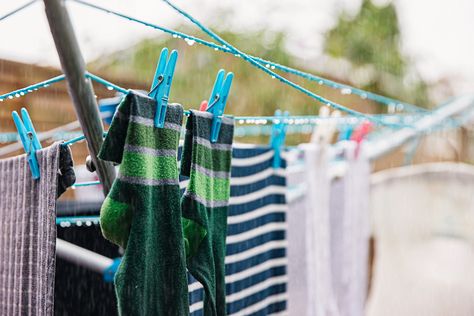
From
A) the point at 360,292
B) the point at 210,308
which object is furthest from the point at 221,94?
the point at 360,292

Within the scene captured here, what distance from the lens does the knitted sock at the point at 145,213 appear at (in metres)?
0.74

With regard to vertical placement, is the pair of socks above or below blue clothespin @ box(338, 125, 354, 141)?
below

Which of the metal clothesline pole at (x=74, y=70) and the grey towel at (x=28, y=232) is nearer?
the metal clothesline pole at (x=74, y=70)

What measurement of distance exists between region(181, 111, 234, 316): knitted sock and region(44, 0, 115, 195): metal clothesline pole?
0.15 m

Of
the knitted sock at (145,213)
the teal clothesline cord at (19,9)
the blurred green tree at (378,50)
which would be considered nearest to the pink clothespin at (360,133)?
the knitted sock at (145,213)

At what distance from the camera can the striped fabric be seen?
1.15 meters

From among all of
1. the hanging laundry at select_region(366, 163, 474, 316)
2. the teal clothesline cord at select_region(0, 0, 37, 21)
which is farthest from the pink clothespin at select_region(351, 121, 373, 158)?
the teal clothesline cord at select_region(0, 0, 37, 21)

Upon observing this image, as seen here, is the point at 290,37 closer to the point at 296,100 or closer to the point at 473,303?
the point at 296,100

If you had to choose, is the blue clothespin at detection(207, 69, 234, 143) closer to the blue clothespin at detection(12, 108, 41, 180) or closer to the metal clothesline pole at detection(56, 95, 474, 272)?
the blue clothespin at detection(12, 108, 41, 180)

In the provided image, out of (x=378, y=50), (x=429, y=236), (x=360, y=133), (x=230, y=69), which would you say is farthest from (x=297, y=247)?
(x=378, y=50)

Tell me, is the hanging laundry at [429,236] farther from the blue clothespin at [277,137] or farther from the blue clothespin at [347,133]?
the blue clothespin at [277,137]

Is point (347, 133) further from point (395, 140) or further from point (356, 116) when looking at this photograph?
point (395, 140)

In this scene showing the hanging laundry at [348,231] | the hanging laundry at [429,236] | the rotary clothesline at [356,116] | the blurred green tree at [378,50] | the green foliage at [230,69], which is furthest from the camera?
the blurred green tree at [378,50]

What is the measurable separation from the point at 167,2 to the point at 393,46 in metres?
5.90
